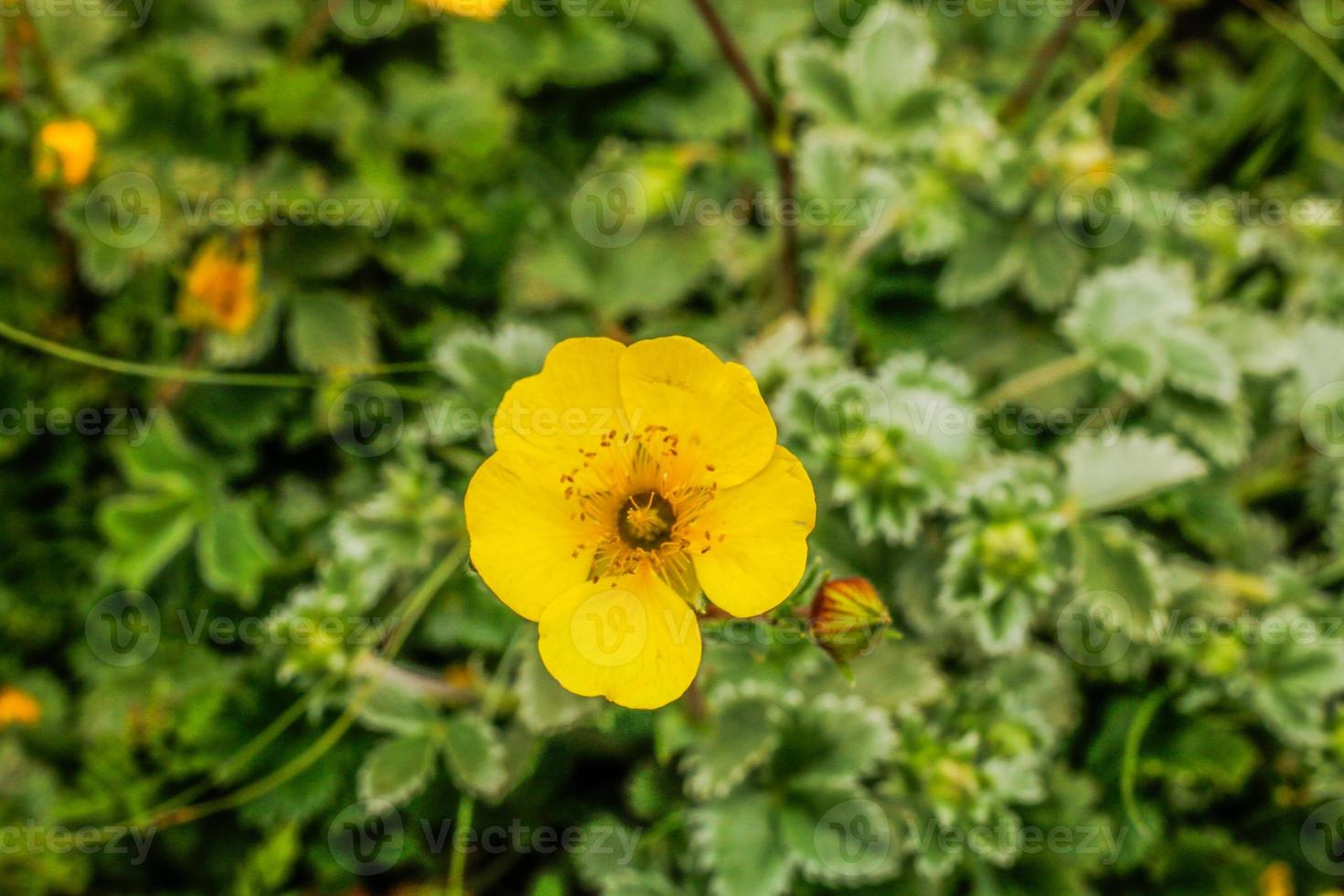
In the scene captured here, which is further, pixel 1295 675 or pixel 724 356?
pixel 724 356

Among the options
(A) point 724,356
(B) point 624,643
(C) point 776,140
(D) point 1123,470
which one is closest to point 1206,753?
(D) point 1123,470

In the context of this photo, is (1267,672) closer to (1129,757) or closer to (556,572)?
(1129,757)

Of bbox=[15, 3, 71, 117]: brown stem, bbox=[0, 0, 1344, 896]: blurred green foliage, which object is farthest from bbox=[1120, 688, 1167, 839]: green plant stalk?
bbox=[15, 3, 71, 117]: brown stem

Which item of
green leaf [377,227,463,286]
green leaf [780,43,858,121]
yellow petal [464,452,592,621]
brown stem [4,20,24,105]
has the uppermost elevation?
green leaf [780,43,858,121]

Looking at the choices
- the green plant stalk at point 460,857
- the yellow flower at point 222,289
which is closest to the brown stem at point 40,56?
the yellow flower at point 222,289

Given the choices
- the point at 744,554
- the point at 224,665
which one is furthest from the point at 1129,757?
the point at 224,665

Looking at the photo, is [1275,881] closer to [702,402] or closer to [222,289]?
[702,402]

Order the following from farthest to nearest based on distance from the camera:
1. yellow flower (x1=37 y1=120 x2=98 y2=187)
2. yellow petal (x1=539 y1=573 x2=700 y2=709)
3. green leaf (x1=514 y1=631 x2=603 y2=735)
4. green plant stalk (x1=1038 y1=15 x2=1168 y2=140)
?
green plant stalk (x1=1038 y1=15 x2=1168 y2=140) → yellow flower (x1=37 y1=120 x2=98 y2=187) → green leaf (x1=514 y1=631 x2=603 y2=735) → yellow petal (x1=539 y1=573 x2=700 y2=709)

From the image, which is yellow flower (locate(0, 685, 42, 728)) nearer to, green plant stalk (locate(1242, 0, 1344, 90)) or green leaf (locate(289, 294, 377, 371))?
green leaf (locate(289, 294, 377, 371))

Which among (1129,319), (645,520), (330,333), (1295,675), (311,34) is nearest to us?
(645,520)
